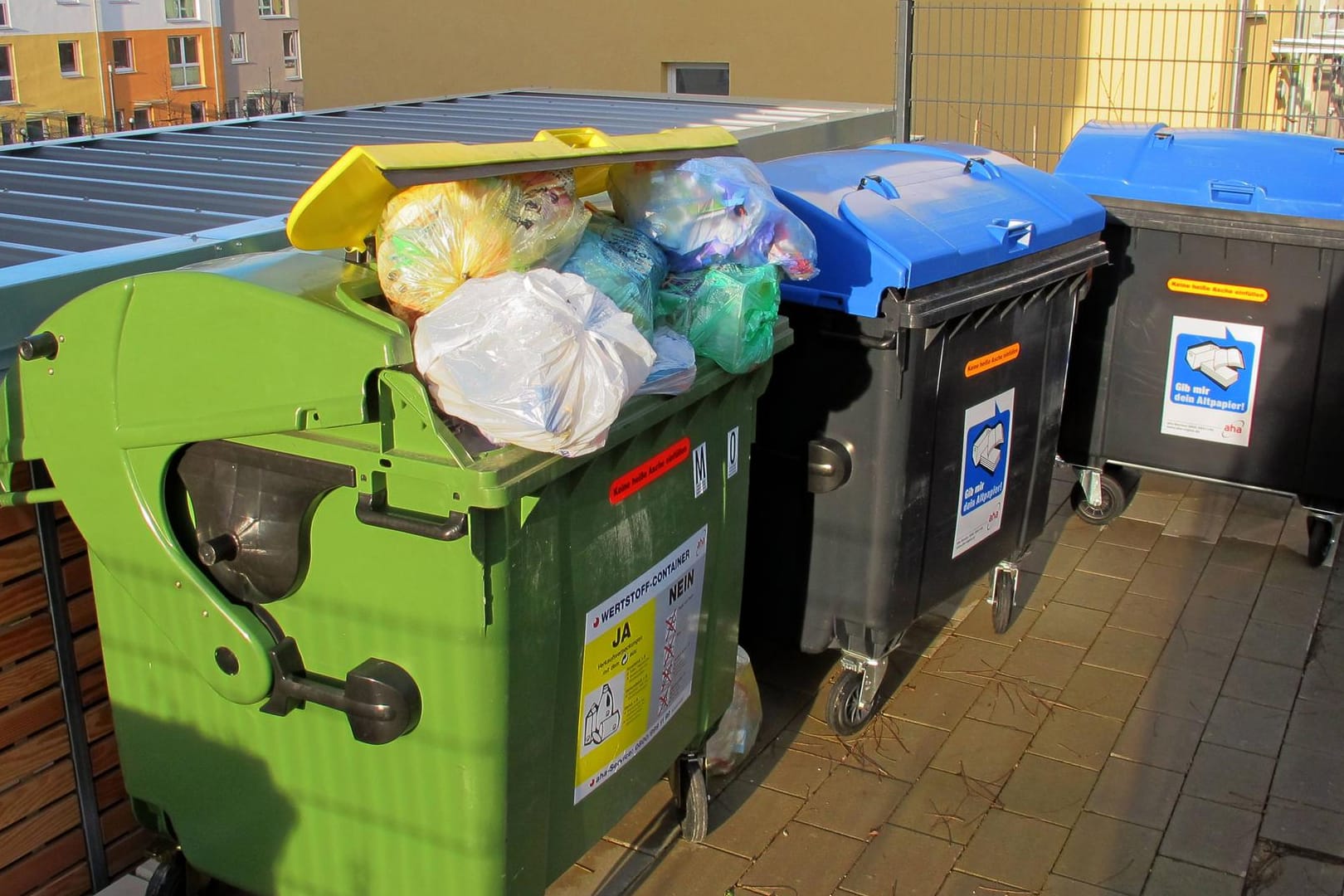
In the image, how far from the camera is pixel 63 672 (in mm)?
2816

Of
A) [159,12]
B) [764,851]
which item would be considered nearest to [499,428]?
[764,851]

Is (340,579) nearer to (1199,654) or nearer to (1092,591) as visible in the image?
(1199,654)

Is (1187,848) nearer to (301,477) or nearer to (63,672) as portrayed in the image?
(301,477)

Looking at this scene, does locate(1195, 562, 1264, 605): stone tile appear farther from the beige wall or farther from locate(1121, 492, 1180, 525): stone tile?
the beige wall

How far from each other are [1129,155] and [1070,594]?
5.24 feet

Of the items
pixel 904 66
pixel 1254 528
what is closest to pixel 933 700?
pixel 1254 528

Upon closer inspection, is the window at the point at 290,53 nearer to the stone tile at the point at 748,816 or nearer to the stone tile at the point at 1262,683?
the stone tile at the point at 1262,683

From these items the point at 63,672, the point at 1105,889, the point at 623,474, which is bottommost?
the point at 1105,889

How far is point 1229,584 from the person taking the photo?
468 cm

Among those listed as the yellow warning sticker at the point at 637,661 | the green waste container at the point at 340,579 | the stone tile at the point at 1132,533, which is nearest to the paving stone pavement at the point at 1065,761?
the stone tile at the point at 1132,533

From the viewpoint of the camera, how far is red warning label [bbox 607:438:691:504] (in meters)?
2.55

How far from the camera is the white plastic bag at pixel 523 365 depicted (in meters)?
2.09

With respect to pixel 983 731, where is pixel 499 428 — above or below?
above

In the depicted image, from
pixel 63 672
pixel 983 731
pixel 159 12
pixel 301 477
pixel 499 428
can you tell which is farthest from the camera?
pixel 159 12
